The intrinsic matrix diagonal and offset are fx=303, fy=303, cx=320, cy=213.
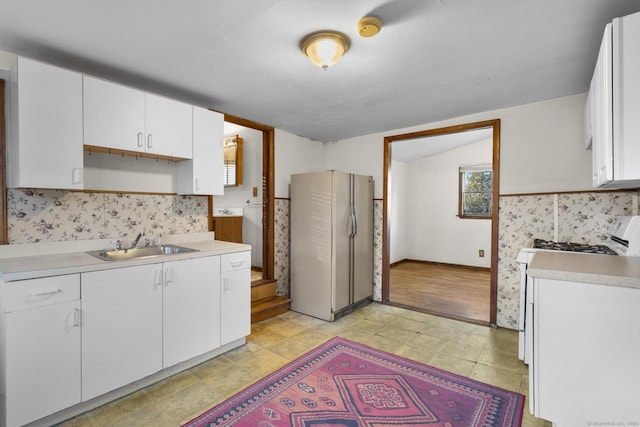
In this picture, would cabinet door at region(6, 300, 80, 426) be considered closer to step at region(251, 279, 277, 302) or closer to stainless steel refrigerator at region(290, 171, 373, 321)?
step at region(251, 279, 277, 302)

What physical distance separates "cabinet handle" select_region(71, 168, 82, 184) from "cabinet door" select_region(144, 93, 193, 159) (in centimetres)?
46

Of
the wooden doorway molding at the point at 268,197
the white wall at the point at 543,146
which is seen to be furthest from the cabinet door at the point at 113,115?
the white wall at the point at 543,146

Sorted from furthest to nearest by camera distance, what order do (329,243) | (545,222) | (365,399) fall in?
(329,243) < (545,222) < (365,399)

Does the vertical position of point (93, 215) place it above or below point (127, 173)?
below

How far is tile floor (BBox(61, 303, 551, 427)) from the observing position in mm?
1837

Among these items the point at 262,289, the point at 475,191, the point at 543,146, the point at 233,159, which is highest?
the point at 233,159

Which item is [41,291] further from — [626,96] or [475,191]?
[475,191]

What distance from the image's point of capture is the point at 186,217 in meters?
2.88

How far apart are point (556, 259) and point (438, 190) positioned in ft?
16.3

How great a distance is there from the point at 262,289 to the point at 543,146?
10.5ft

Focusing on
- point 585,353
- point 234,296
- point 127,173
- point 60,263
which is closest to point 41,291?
point 60,263

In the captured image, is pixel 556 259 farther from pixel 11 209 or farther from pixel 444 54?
pixel 11 209

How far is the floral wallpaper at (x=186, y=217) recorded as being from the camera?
206 centimetres

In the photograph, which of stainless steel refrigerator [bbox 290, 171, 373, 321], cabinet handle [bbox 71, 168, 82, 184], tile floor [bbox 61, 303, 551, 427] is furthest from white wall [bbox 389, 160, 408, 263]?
cabinet handle [bbox 71, 168, 82, 184]
